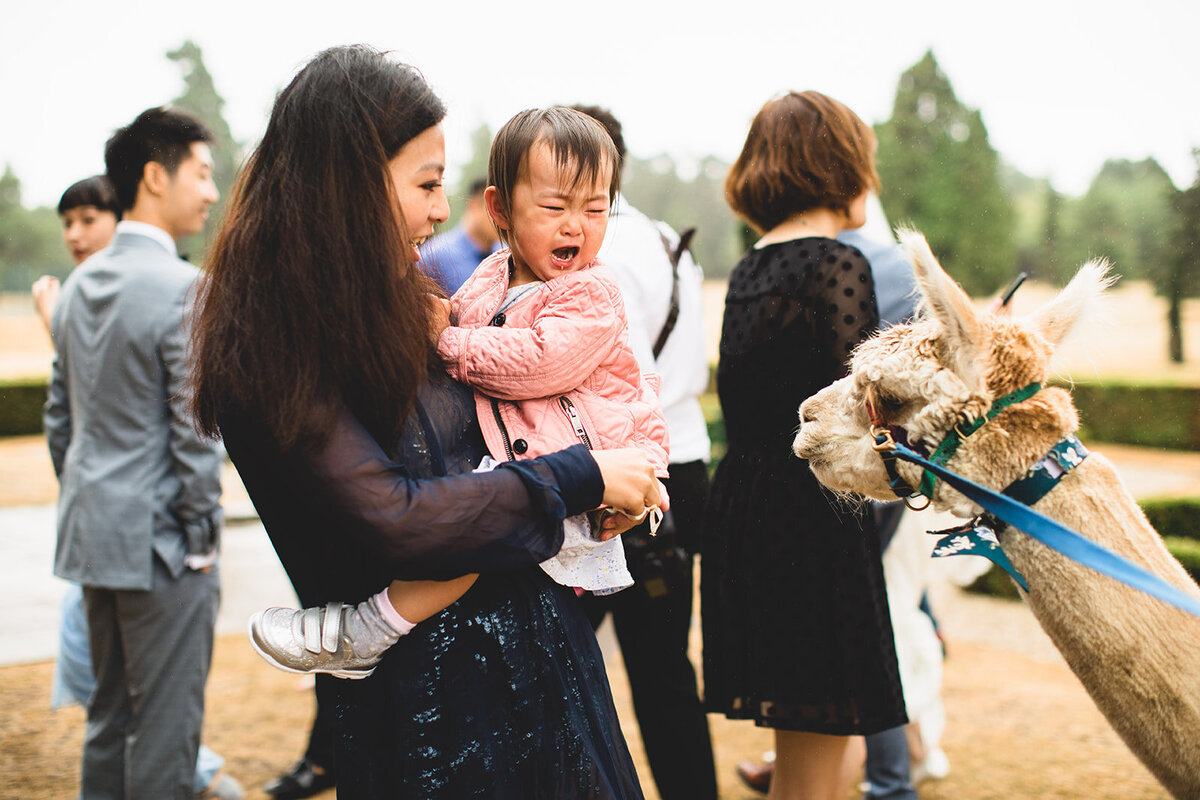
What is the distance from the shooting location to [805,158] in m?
2.75

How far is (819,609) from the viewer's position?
2.55 metres

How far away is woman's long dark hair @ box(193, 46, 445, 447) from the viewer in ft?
4.69

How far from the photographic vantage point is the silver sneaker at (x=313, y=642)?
Result: 156cm

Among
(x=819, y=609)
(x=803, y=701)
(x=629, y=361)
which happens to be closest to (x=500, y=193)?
(x=629, y=361)

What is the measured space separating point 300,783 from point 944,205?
33362 millimetres

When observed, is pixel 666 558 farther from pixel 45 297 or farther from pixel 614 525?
pixel 45 297

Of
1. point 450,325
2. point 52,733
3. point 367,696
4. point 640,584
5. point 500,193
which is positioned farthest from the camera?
point 52,733

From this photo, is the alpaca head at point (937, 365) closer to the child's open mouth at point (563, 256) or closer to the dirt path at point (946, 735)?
the child's open mouth at point (563, 256)

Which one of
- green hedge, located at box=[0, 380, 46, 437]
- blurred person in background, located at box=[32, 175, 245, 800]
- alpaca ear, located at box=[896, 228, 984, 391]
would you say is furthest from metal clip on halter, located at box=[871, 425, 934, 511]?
green hedge, located at box=[0, 380, 46, 437]

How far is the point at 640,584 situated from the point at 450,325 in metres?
1.50

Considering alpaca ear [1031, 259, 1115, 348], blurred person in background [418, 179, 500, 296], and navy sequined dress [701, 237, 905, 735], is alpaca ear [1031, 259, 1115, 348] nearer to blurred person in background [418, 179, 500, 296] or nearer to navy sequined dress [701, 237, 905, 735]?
navy sequined dress [701, 237, 905, 735]

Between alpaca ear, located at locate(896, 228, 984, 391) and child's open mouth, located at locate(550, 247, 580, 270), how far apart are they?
28.0 inches

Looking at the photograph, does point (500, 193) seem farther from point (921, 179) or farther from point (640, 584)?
point (921, 179)

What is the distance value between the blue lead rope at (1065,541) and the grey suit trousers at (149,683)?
8.98 ft
